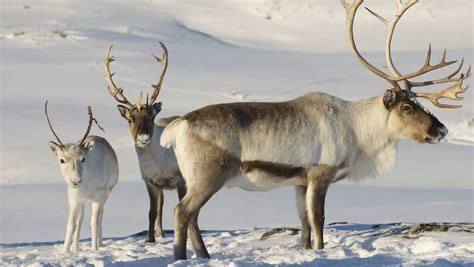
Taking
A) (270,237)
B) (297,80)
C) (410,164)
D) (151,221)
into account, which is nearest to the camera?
(270,237)

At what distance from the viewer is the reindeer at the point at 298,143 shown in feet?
30.4

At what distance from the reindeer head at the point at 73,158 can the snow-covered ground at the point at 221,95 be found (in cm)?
87

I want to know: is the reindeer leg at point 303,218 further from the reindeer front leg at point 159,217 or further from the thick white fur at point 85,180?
the reindeer front leg at point 159,217

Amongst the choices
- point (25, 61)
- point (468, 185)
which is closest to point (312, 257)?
point (468, 185)

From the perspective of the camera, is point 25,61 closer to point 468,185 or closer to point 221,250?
point 468,185

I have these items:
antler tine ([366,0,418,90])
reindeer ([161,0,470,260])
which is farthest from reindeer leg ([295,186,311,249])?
antler tine ([366,0,418,90])

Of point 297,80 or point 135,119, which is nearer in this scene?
point 135,119

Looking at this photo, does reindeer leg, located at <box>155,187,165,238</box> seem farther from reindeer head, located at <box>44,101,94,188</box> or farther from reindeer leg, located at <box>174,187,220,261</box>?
reindeer leg, located at <box>174,187,220,261</box>

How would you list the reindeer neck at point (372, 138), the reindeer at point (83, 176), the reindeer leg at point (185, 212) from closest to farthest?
the reindeer leg at point (185, 212) → the reindeer neck at point (372, 138) → the reindeer at point (83, 176)

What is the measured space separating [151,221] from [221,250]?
1973mm

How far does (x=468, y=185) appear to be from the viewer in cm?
2275

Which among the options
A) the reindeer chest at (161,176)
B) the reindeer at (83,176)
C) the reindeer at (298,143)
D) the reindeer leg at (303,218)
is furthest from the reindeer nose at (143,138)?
the reindeer leg at (303,218)

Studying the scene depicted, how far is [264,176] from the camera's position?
967 cm

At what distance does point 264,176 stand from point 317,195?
25.6 inches
